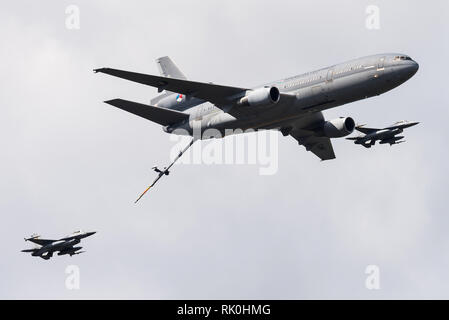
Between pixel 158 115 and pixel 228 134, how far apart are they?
640 centimetres

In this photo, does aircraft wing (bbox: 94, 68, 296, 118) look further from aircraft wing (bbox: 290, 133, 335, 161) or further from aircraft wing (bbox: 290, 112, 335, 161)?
aircraft wing (bbox: 290, 133, 335, 161)

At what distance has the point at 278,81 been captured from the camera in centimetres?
6719

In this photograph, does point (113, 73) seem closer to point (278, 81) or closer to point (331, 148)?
point (278, 81)

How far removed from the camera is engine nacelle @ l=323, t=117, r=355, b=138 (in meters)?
70.9

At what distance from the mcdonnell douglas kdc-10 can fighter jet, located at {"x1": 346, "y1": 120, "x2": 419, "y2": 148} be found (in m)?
1.56

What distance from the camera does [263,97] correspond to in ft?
209

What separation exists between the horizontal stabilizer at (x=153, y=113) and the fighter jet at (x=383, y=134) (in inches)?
573

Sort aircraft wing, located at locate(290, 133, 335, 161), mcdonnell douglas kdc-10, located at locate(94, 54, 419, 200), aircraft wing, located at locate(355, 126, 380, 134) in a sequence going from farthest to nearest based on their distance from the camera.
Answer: aircraft wing, located at locate(290, 133, 335, 161)
aircraft wing, located at locate(355, 126, 380, 134)
mcdonnell douglas kdc-10, located at locate(94, 54, 419, 200)

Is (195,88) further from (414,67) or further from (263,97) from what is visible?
(414,67)

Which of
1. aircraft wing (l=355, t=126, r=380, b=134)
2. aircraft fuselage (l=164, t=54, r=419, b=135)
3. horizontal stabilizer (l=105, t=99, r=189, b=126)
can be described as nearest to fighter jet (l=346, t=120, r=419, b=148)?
aircraft wing (l=355, t=126, r=380, b=134)

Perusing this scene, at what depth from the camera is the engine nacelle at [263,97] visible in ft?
208

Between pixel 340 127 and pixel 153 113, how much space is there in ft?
49.9

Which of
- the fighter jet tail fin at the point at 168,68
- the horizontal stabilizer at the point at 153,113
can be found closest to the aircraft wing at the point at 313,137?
the horizontal stabilizer at the point at 153,113

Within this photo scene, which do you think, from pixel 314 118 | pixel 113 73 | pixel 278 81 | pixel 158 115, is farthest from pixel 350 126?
pixel 113 73
